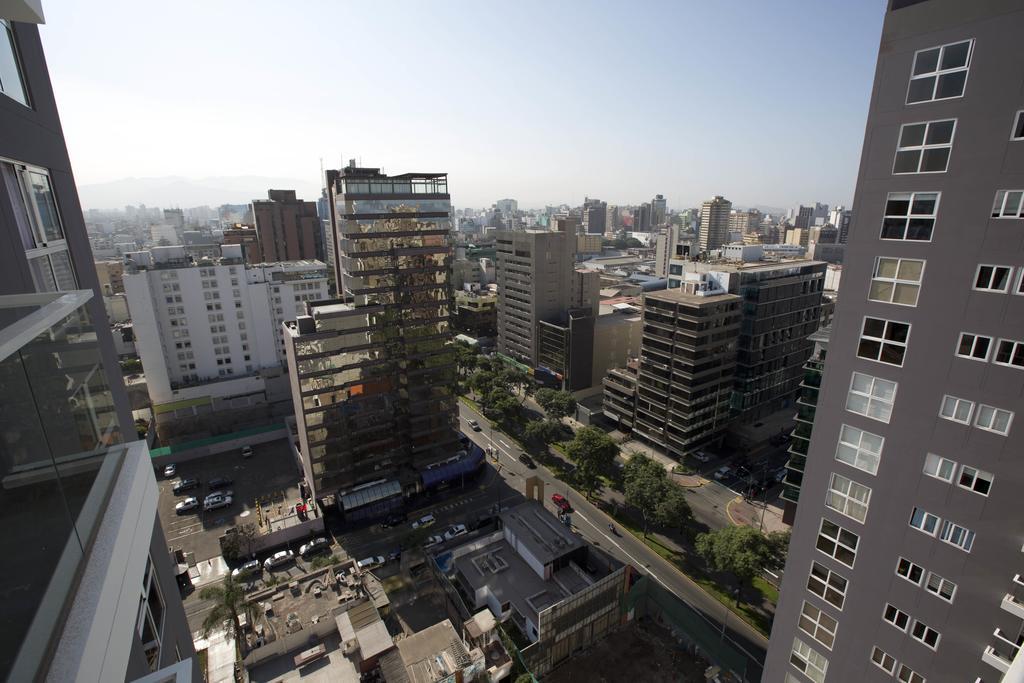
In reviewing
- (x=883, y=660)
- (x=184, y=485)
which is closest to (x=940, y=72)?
(x=883, y=660)

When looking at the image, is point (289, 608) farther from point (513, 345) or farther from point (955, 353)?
point (513, 345)

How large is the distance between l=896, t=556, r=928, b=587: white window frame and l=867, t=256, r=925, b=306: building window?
6.81 m

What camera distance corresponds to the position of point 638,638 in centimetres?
3391

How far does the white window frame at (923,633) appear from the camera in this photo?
40.4 ft

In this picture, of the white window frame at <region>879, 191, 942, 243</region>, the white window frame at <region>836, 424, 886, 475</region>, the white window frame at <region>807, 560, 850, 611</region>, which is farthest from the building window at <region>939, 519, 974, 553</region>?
the white window frame at <region>879, 191, 942, 243</region>

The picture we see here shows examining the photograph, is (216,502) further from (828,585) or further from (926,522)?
(926,522)

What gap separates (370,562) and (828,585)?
3529 cm

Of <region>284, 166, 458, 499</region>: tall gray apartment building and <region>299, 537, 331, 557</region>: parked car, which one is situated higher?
<region>284, 166, 458, 499</region>: tall gray apartment building

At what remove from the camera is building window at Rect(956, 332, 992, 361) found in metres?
10.8

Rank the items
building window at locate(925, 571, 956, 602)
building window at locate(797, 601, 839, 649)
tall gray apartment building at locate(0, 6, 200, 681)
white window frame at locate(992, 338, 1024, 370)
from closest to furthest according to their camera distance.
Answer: tall gray apartment building at locate(0, 6, 200, 681)
white window frame at locate(992, 338, 1024, 370)
building window at locate(925, 571, 956, 602)
building window at locate(797, 601, 839, 649)

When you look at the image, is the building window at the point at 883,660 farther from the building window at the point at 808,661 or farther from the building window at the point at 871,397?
the building window at the point at 871,397

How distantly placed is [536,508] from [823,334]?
26034 mm

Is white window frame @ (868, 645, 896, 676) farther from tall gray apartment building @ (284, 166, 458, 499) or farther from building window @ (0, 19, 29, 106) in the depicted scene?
tall gray apartment building @ (284, 166, 458, 499)

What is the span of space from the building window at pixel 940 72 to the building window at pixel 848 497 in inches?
388
